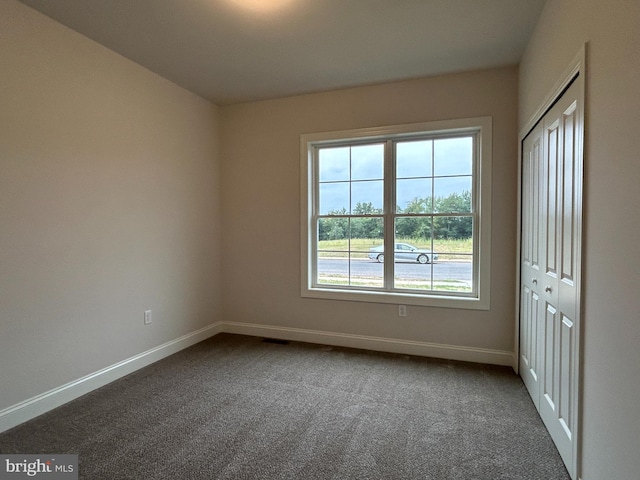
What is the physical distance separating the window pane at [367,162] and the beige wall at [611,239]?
1961 millimetres

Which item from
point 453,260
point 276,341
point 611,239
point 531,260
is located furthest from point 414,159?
point 276,341

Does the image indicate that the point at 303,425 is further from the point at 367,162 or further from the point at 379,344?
the point at 367,162

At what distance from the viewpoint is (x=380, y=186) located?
352 cm

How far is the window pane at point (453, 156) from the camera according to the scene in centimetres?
321

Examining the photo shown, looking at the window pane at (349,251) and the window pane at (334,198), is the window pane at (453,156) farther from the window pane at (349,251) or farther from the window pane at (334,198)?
the window pane at (334,198)

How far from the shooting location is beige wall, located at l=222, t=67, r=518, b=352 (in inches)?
119

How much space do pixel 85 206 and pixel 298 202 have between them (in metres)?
1.99

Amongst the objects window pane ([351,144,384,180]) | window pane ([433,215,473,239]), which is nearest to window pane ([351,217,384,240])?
window pane ([351,144,384,180])

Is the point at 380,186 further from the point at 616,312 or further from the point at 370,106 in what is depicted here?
the point at 616,312

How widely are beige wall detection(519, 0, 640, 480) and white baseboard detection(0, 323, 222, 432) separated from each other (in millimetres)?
3234

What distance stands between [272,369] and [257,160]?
2.35 m

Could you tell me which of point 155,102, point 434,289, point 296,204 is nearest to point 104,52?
point 155,102

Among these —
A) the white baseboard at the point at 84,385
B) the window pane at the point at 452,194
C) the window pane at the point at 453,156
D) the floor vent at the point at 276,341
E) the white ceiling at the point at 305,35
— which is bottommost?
the floor vent at the point at 276,341

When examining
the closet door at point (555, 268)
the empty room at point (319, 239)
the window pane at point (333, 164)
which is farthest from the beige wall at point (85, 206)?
the closet door at point (555, 268)
